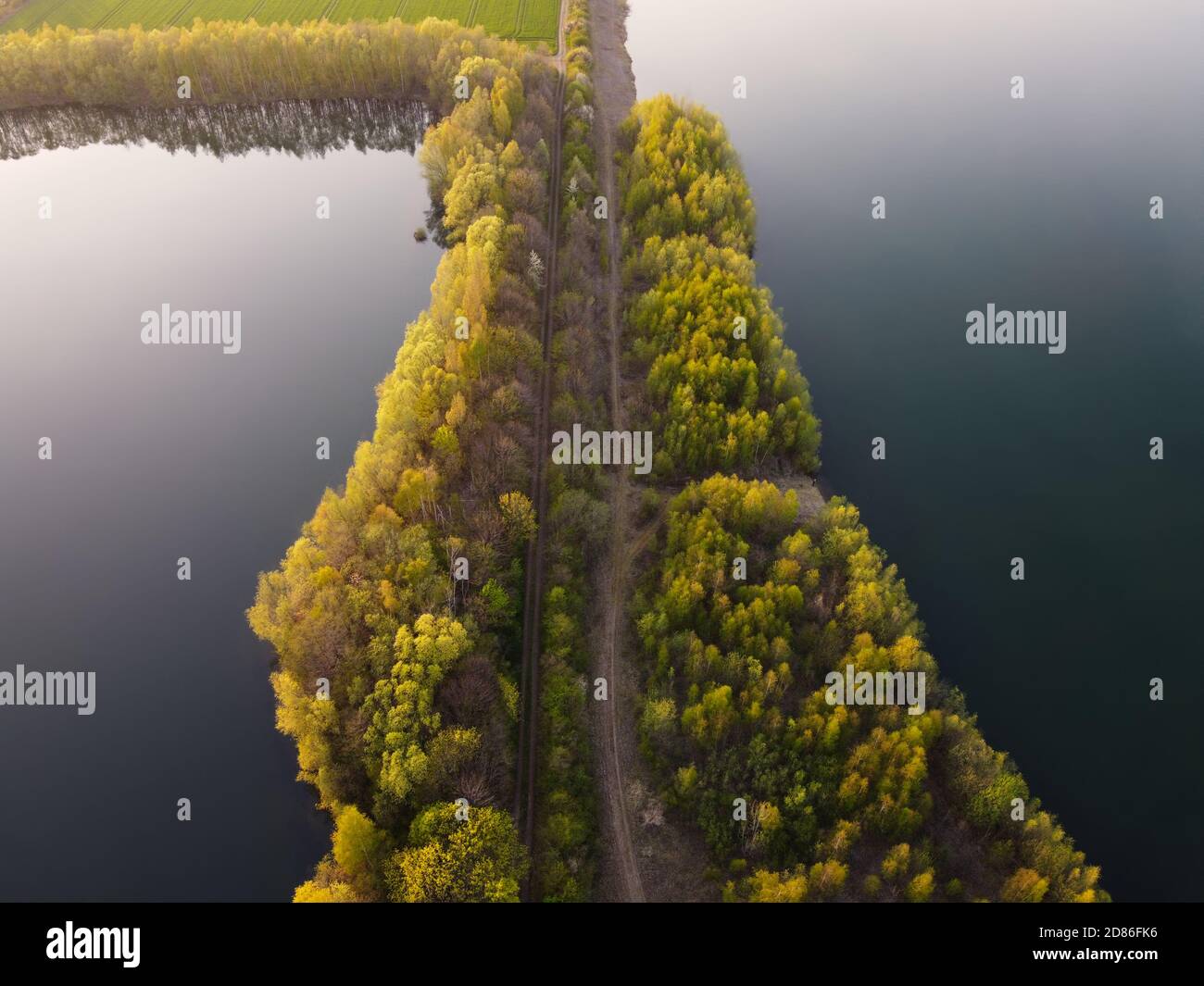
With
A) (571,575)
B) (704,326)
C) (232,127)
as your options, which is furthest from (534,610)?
(232,127)

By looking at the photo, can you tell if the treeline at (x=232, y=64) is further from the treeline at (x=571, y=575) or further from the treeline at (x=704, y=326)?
the treeline at (x=571, y=575)

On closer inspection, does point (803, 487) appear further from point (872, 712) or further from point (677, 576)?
point (872, 712)

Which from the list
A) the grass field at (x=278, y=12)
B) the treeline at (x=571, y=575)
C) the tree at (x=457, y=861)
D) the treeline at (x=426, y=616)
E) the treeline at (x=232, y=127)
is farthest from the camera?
the grass field at (x=278, y=12)

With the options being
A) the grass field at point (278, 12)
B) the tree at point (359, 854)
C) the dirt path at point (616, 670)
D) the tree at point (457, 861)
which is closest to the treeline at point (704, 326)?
the dirt path at point (616, 670)

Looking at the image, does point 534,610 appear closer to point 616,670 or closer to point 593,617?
point 593,617

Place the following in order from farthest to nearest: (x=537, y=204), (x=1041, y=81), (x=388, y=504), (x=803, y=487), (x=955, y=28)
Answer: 1. (x=955, y=28)
2. (x=1041, y=81)
3. (x=537, y=204)
4. (x=803, y=487)
5. (x=388, y=504)

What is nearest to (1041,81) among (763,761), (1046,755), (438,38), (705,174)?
(705,174)
